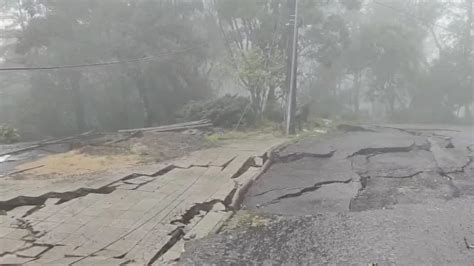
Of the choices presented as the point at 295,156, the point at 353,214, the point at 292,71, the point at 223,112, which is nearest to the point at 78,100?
the point at 223,112

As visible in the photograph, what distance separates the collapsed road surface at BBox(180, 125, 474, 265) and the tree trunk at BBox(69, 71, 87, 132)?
41.6 ft

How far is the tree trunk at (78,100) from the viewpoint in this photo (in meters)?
20.3

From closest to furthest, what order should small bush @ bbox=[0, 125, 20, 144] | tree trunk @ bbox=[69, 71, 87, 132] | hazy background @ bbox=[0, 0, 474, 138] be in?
small bush @ bbox=[0, 125, 20, 144] < hazy background @ bbox=[0, 0, 474, 138] < tree trunk @ bbox=[69, 71, 87, 132]

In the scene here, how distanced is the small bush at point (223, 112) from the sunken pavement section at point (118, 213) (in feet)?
22.4

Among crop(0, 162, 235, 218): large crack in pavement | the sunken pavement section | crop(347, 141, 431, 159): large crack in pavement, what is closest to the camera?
the sunken pavement section

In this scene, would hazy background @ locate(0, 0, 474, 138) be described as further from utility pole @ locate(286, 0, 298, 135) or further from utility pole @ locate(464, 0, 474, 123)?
utility pole @ locate(286, 0, 298, 135)

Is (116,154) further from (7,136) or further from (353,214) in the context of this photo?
(7,136)

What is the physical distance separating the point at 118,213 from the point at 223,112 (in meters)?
10.3

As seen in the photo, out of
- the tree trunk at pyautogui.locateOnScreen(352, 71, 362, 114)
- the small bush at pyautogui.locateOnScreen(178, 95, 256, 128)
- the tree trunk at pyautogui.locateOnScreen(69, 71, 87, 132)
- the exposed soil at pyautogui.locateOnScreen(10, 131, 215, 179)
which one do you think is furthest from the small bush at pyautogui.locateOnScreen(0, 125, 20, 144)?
the tree trunk at pyautogui.locateOnScreen(352, 71, 362, 114)

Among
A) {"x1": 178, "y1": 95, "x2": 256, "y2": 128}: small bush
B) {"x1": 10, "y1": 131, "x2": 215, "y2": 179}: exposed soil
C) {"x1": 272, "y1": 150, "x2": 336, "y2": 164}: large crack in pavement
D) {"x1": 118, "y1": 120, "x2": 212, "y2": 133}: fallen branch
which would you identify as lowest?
{"x1": 272, "y1": 150, "x2": 336, "y2": 164}: large crack in pavement

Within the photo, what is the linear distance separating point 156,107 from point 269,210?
1485cm

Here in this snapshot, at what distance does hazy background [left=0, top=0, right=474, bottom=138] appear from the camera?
1873cm

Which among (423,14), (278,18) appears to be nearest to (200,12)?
(278,18)

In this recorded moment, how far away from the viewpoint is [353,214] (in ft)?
21.5
